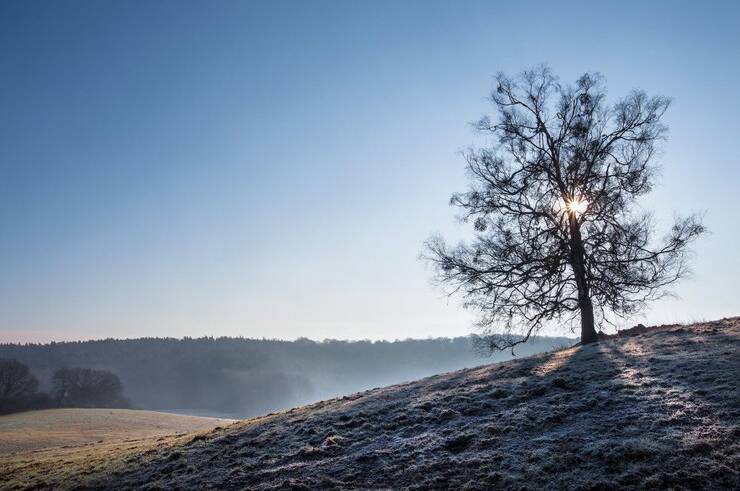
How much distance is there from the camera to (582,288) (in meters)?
17.9

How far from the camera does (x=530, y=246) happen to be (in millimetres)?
18234

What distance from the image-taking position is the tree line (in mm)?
76562

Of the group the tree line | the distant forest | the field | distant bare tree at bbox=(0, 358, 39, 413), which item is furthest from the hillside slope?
the distant forest

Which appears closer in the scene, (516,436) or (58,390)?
(516,436)

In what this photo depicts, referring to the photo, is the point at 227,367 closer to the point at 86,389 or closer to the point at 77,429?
the point at 86,389

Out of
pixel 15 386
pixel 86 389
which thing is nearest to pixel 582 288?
pixel 15 386

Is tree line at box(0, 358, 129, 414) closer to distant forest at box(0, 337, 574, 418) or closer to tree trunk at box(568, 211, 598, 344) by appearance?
distant forest at box(0, 337, 574, 418)

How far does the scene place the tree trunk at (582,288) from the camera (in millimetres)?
17938

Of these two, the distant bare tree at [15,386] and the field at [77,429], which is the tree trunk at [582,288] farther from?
the distant bare tree at [15,386]

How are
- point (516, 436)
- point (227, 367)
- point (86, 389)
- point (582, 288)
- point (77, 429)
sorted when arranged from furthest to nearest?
1. point (227, 367)
2. point (86, 389)
3. point (77, 429)
4. point (582, 288)
5. point (516, 436)

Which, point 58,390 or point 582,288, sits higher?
point 582,288

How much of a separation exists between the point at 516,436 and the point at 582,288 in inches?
421

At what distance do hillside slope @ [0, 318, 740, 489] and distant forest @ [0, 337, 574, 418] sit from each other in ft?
394

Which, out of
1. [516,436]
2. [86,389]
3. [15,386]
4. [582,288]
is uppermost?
[582,288]
